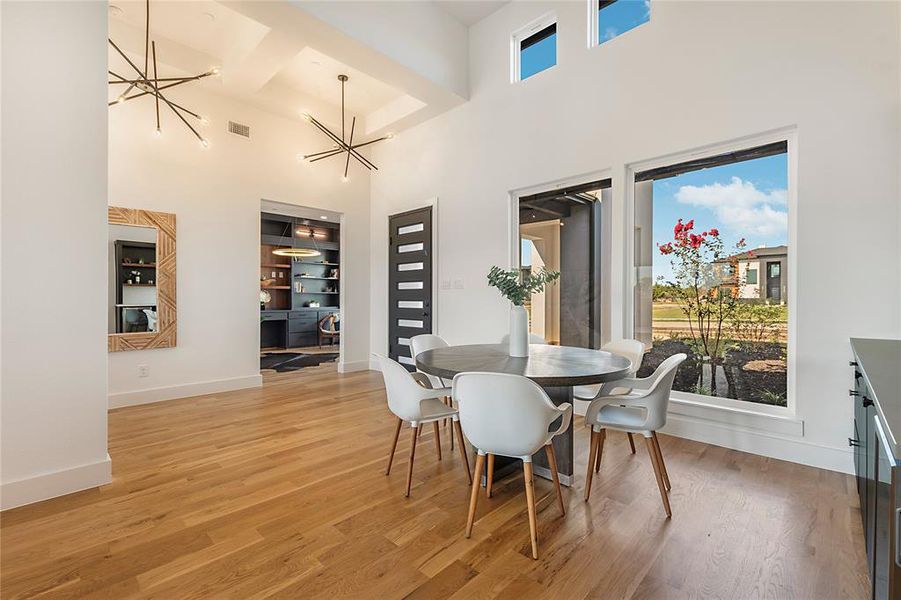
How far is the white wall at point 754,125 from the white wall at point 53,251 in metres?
3.54

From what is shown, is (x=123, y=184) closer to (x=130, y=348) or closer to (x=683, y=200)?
(x=130, y=348)

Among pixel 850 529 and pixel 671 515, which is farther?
pixel 671 515

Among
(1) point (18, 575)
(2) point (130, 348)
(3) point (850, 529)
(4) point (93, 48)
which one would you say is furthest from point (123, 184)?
(3) point (850, 529)

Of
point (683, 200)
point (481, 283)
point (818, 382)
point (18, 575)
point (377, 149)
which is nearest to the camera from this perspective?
point (18, 575)

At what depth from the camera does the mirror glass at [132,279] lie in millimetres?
4270

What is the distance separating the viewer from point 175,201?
4.59 meters

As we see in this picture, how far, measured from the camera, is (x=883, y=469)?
1.18m

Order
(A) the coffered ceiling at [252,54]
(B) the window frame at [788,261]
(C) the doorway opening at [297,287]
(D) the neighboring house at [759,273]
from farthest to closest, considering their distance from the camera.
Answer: (C) the doorway opening at [297,287] < (A) the coffered ceiling at [252,54] < (D) the neighboring house at [759,273] < (B) the window frame at [788,261]

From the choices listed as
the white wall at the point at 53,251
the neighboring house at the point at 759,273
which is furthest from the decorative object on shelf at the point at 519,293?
the white wall at the point at 53,251

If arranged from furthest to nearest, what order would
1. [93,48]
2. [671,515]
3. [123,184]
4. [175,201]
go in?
[175,201] < [123,184] < [93,48] < [671,515]

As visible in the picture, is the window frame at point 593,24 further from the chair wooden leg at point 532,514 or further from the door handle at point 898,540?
the door handle at point 898,540

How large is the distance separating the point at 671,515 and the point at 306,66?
18.2 ft

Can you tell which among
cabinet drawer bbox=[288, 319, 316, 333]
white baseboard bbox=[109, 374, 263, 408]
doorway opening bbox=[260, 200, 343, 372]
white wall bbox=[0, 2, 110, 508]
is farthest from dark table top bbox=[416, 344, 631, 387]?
cabinet drawer bbox=[288, 319, 316, 333]

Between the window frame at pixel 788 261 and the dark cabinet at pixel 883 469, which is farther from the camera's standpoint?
the window frame at pixel 788 261
